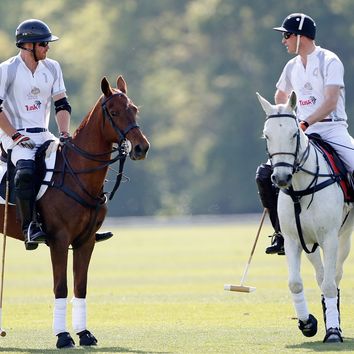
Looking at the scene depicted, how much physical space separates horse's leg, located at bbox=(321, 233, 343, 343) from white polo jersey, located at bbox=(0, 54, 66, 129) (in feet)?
10.5

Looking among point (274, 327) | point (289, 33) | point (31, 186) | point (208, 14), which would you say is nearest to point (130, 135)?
point (31, 186)

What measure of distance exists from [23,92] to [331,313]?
3809 mm

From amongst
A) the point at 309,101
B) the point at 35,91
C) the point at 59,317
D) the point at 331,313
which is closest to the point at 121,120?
the point at 35,91

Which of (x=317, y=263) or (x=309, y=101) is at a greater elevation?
(x=309, y=101)

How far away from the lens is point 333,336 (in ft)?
44.9

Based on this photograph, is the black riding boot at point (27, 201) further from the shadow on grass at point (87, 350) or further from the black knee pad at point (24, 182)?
the shadow on grass at point (87, 350)

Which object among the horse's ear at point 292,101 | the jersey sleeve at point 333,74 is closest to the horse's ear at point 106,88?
the horse's ear at point 292,101

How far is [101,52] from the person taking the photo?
72.9m

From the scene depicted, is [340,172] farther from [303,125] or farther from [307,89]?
[307,89]

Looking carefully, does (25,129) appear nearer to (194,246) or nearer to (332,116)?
(332,116)

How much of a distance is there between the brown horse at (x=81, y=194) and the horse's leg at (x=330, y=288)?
2.18 metres

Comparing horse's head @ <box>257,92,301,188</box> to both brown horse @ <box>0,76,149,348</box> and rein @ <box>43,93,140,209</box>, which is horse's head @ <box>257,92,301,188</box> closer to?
brown horse @ <box>0,76,149,348</box>

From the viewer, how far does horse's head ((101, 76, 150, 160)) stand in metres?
13.6

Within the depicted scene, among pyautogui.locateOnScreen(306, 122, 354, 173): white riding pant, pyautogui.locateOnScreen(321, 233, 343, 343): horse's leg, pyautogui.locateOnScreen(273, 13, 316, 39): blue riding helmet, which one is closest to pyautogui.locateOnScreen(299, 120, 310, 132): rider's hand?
pyautogui.locateOnScreen(306, 122, 354, 173): white riding pant
